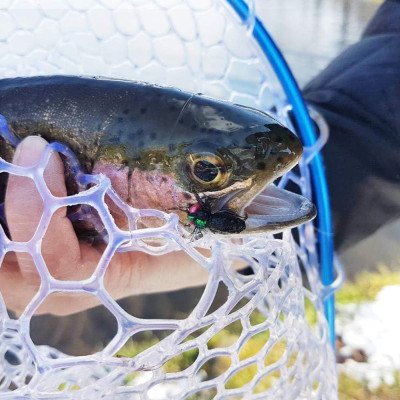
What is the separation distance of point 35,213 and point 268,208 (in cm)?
38

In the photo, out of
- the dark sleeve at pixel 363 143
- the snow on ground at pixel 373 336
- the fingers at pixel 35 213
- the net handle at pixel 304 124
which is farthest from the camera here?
the snow on ground at pixel 373 336

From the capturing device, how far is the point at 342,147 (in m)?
1.85

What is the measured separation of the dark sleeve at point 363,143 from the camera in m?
1.82

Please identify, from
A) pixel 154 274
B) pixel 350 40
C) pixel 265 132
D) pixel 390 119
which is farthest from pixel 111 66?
pixel 350 40

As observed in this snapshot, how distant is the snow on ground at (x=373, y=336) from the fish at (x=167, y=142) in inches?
69.4

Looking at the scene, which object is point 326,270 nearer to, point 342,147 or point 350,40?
point 342,147

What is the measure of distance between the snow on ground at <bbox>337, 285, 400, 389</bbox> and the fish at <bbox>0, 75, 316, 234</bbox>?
1763 millimetres

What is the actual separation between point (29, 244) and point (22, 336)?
12 centimetres

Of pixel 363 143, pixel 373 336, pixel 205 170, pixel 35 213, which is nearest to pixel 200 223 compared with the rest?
pixel 205 170

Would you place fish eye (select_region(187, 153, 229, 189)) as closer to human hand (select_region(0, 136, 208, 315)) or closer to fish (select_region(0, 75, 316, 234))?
fish (select_region(0, 75, 316, 234))

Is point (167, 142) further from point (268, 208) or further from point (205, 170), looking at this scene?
point (268, 208)

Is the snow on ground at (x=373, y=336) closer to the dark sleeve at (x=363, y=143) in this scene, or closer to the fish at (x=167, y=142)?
the dark sleeve at (x=363, y=143)

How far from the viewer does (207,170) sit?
0.81 meters

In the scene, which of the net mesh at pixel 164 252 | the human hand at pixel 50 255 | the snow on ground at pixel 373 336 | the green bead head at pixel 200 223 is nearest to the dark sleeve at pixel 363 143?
the net mesh at pixel 164 252
